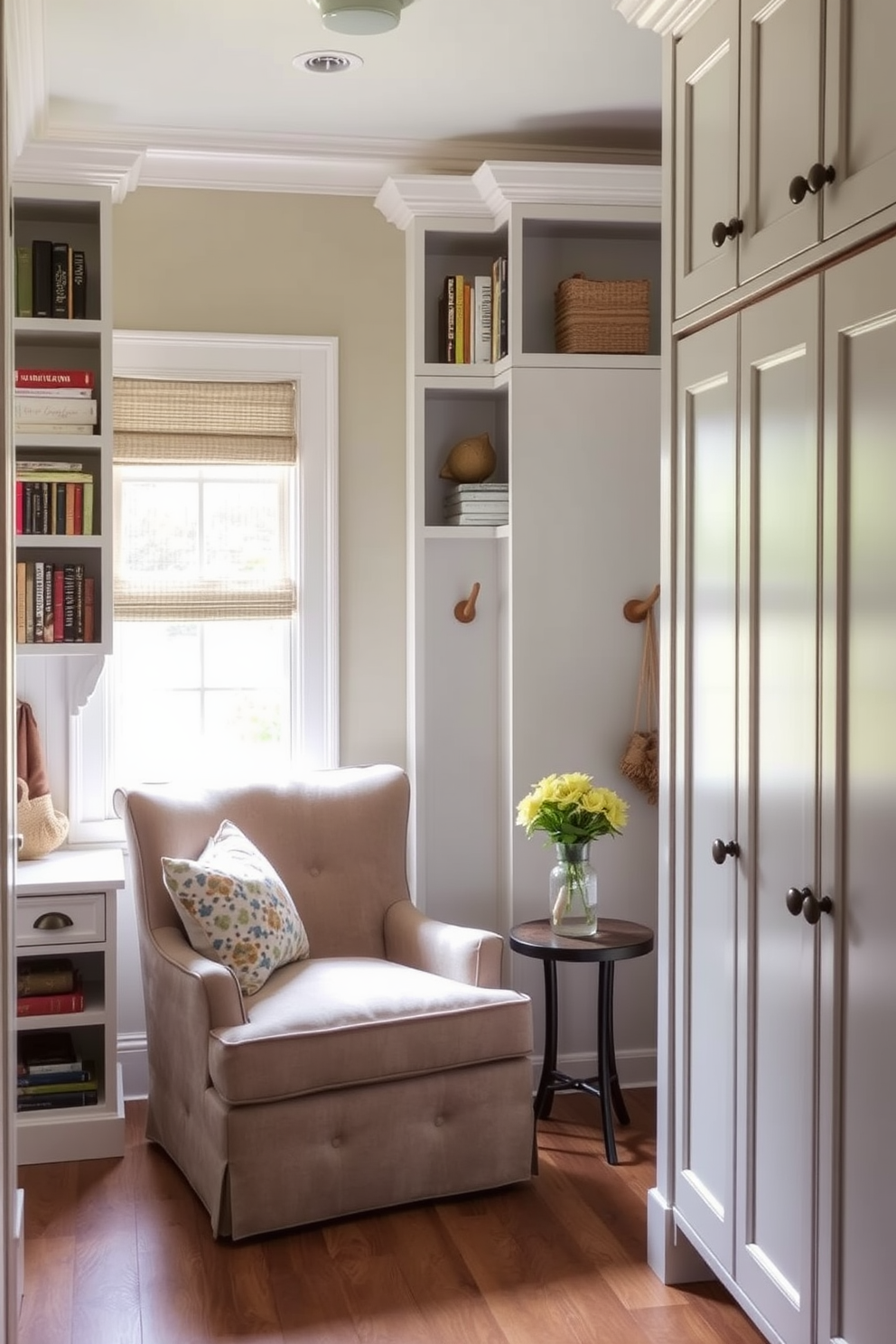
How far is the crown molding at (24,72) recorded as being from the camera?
2.92m

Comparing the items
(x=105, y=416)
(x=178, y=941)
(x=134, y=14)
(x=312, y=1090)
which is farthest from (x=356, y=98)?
(x=312, y=1090)

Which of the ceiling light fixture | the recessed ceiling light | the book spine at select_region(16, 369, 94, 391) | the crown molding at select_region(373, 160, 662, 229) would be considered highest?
the recessed ceiling light

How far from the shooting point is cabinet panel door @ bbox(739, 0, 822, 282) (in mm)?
2152

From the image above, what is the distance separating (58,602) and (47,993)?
3.39 ft

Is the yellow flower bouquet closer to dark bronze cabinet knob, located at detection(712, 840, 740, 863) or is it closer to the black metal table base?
the black metal table base

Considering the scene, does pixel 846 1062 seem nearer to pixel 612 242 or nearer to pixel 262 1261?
pixel 262 1261

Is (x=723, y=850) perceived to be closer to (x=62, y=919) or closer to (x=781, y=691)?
(x=781, y=691)

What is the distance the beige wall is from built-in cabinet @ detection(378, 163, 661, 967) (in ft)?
0.30

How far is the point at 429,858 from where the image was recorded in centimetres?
416

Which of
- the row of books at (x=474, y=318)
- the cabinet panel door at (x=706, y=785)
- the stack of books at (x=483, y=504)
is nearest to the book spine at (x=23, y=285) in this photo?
the row of books at (x=474, y=318)

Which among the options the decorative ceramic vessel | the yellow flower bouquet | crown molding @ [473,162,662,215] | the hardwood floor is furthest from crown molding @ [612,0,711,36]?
the hardwood floor

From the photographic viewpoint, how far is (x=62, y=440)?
3.64 m

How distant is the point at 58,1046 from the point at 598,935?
1506 millimetres

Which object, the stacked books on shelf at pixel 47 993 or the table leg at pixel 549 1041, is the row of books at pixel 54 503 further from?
the table leg at pixel 549 1041
